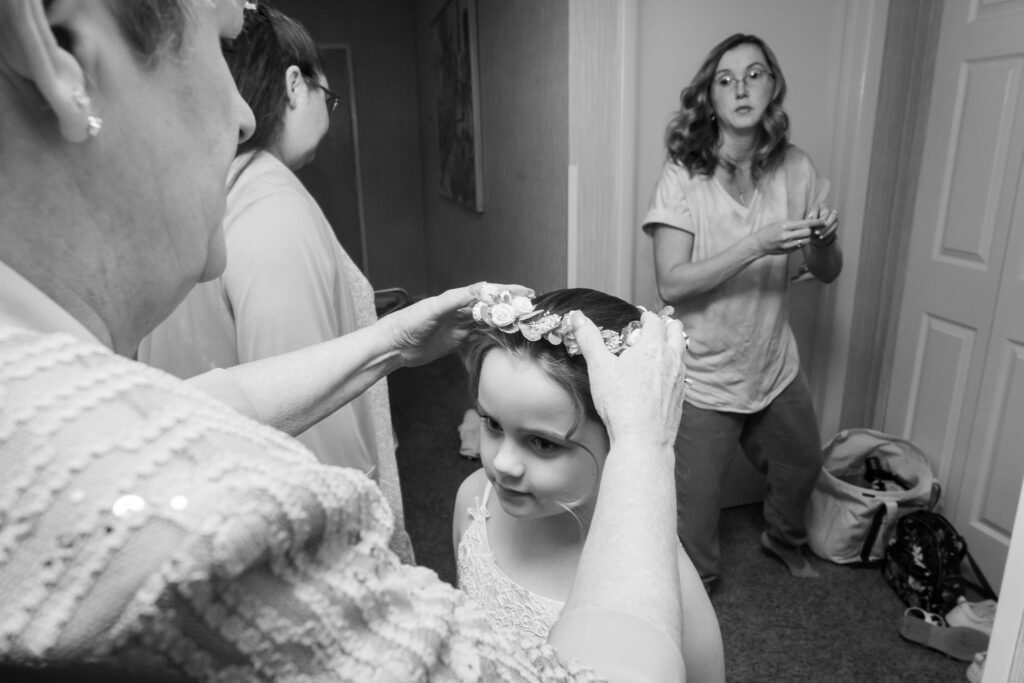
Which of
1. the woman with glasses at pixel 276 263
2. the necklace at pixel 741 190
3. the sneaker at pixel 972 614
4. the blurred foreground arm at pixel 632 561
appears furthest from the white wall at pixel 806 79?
the blurred foreground arm at pixel 632 561

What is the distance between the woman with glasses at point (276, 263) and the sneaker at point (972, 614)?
1810 millimetres

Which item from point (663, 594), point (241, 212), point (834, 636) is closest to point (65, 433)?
point (663, 594)

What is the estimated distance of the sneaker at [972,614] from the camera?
84.3 inches

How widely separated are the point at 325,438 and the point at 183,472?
96 centimetres

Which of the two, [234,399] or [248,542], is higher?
[248,542]

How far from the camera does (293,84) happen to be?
1342 millimetres

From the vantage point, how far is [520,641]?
1.52 ft

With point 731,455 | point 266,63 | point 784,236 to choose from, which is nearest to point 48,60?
point 266,63

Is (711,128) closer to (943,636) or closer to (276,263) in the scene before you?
(276,263)

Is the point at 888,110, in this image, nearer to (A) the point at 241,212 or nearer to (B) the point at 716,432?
(B) the point at 716,432

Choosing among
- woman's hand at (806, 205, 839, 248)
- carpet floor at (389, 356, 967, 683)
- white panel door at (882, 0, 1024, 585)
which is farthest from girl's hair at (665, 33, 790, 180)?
carpet floor at (389, 356, 967, 683)

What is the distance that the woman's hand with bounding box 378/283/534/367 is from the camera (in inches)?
44.5

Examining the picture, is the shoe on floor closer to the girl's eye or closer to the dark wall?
the girl's eye

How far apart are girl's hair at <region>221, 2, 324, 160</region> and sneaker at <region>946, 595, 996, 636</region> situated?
7.84 ft
